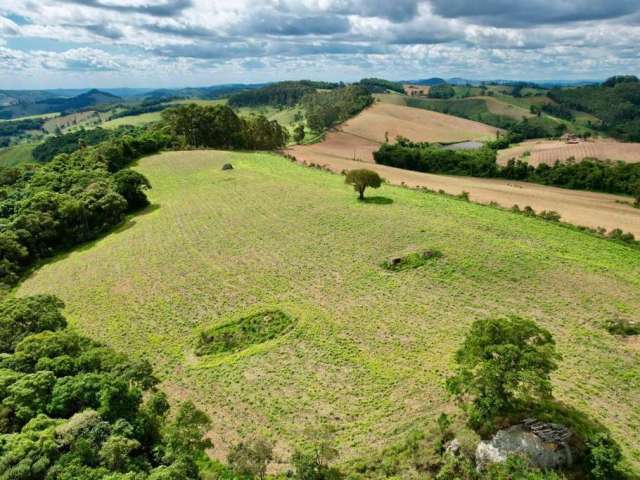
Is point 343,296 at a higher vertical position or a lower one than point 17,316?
lower

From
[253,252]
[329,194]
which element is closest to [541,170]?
[329,194]

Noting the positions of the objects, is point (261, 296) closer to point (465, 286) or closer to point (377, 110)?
point (465, 286)

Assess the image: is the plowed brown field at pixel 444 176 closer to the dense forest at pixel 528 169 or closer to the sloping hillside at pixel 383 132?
the sloping hillside at pixel 383 132

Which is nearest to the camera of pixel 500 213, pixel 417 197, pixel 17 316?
pixel 17 316

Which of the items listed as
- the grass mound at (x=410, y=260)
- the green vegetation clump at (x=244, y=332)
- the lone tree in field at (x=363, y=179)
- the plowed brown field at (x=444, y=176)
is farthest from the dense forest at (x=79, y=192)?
the grass mound at (x=410, y=260)

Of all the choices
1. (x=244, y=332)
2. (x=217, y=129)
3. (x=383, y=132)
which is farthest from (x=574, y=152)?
(x=244, y=332)

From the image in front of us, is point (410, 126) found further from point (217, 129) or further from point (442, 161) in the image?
point (217, 129)
